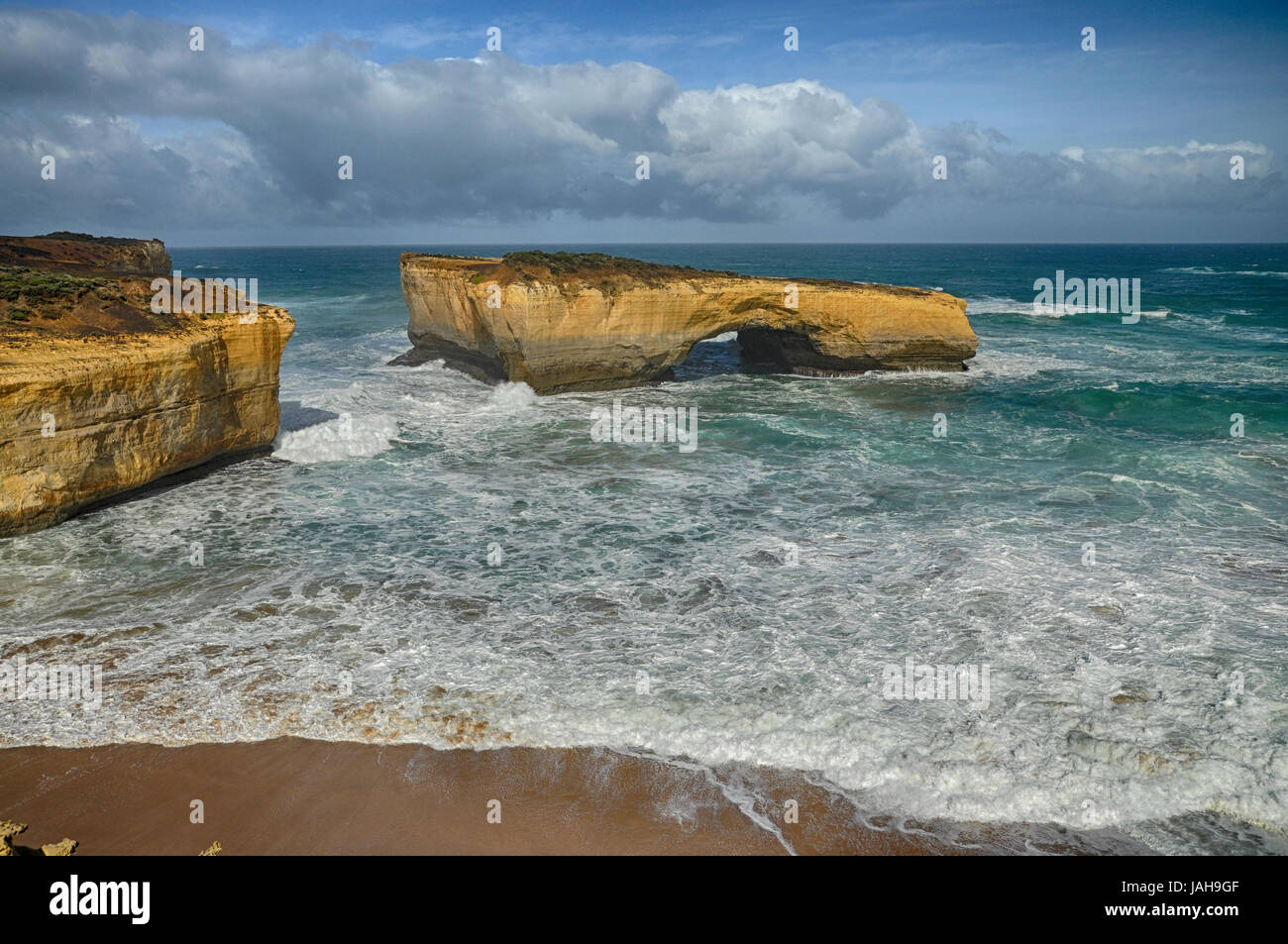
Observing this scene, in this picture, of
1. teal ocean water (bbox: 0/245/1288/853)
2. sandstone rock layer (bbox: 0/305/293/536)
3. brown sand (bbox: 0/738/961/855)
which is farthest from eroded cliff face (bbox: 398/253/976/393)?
brown sand (bbox: 0/738/961/855)

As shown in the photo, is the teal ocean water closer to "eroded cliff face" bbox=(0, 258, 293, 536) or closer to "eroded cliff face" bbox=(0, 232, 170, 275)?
"eroded cliff face" bbox=(0, 258, 293, 536)

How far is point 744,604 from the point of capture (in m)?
9.00

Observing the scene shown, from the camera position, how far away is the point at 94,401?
34.7 ft

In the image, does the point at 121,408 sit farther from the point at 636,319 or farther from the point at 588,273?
the point at 636,319

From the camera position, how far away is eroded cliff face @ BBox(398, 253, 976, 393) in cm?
1952

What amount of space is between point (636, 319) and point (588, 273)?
168 centimetres

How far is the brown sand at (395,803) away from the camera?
5574 mm

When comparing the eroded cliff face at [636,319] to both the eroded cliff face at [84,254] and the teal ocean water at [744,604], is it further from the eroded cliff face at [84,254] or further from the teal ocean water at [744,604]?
the eroded cliff face at [84,254]

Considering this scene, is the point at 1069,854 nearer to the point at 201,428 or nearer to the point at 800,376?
the point at 201,428

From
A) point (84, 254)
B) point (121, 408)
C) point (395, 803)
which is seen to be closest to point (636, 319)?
point (121, 408)

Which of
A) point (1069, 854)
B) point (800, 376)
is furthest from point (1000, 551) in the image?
point (800, 376)

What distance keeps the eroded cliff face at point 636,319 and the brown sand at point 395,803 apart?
13969mm

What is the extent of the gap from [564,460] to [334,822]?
363 inches

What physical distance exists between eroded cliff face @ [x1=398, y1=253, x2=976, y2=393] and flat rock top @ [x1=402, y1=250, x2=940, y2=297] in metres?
0.04
